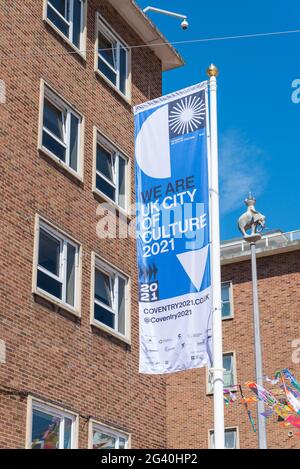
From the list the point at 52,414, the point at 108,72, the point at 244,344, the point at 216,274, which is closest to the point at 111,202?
the point at 108,72

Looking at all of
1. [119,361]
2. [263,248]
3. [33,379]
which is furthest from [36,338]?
[263,248]

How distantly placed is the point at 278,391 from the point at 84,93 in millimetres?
15200

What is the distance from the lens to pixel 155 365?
1462 centimetres

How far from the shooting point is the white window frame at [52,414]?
17047mm

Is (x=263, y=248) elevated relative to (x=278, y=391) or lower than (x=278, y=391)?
elevated

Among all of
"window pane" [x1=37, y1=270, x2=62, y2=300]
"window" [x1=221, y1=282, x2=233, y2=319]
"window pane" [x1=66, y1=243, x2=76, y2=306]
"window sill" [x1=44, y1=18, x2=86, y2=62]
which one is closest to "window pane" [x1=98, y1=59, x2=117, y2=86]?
"window sill" [x1=44, y1=18, x2=86, y2=62]

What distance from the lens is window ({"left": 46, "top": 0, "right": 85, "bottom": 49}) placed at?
21.5 metres

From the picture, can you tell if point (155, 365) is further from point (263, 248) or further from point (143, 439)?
point (263, 248)

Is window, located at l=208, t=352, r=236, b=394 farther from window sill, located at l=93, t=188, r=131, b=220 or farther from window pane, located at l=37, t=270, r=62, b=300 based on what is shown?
window pane, located at l=37, t=270, r=62, b=300
